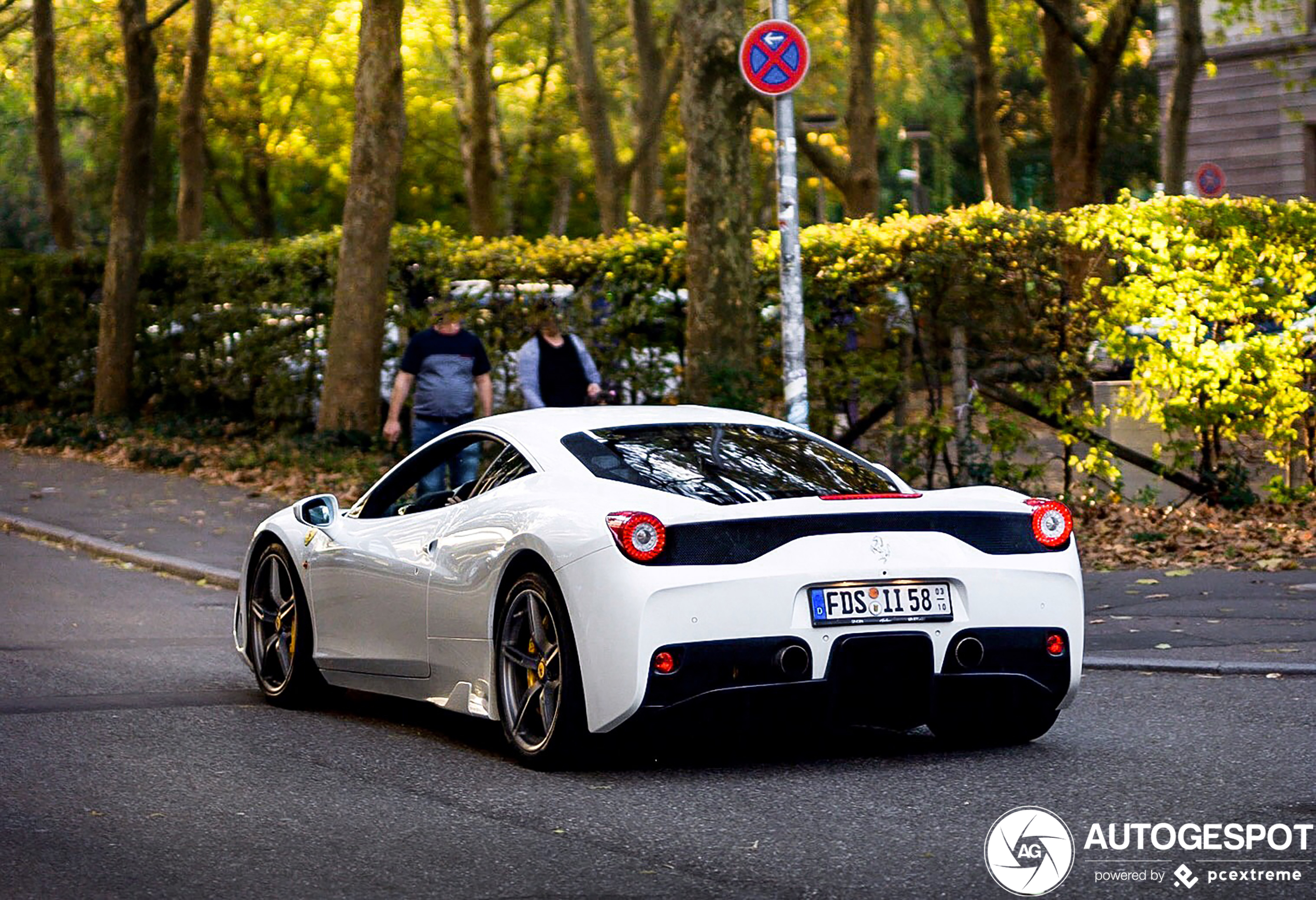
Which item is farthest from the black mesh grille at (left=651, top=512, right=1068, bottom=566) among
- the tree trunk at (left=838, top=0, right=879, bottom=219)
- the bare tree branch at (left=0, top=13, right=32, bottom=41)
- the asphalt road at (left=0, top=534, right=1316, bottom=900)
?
the bare tree branch at (left=0, top=13, right=32, bottom=41)

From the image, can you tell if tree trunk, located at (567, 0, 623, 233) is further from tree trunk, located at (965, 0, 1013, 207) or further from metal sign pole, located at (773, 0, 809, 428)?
metal sign pole, located at (773, 0, 809, 428)

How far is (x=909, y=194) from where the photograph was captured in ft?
183

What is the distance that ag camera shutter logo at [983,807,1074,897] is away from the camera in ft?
17.0

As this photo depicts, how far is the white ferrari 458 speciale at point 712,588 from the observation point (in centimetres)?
655

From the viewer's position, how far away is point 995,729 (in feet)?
24.2

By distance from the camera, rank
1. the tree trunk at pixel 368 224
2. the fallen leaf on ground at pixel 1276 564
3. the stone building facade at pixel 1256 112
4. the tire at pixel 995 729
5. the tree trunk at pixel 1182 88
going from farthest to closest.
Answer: the stone building facade at pixel 1256 112 → the tree trunk at pixel 1182 88 → the tree trunk at pixel 368 224 → the fallen leaf on ground at pixel 1276 564 → the tire at pixel 995 729

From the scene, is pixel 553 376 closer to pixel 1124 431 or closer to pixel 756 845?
pixel 1124 431

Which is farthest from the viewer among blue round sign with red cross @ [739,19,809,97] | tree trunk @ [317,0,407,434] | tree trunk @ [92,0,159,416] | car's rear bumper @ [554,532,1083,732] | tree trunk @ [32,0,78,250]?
tree trunk @ [32,0,78,250]

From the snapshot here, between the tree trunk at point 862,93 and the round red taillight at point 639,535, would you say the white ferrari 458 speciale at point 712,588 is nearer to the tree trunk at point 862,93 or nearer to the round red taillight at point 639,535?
the round red taillight at point 639,535

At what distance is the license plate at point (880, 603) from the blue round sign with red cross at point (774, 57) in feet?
22.0

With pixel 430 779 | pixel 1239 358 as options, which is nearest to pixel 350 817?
pixel 430 779

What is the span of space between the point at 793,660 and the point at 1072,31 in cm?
1659

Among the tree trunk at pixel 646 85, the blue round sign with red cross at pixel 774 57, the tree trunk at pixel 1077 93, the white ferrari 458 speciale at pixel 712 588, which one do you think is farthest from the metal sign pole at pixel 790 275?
the tree trunk at pixel 646 85

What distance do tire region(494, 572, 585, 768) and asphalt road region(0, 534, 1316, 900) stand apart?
4.2 inches
